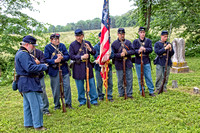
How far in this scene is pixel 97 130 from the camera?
4852 millimetres

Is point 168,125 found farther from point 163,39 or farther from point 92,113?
point 163,39

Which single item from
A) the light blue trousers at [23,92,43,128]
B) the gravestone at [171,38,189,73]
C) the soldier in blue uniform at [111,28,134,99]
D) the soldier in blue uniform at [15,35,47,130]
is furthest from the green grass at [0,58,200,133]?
the gravestone at [171,38,189,73]

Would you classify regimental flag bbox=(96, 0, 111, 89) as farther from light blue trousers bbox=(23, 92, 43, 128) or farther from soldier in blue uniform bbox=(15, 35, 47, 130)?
light blue trousers bbox=(23, 92, 43, 128)

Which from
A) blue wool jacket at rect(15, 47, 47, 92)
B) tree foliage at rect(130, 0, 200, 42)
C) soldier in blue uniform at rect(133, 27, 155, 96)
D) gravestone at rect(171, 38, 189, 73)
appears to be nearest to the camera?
blue wool jacket at rect(15, 47, 47, 92)

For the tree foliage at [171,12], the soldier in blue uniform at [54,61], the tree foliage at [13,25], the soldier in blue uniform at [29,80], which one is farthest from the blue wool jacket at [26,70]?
the tree foliage at [171,12]

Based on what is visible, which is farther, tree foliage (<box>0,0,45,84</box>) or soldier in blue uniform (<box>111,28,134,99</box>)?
tree foliage (<box>0,0,45,84</box>)

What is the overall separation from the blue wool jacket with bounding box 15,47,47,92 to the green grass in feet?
3.71

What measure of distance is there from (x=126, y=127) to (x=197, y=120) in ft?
5.85

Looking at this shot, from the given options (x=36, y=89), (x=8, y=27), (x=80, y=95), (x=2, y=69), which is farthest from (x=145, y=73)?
(x=2, y=69)

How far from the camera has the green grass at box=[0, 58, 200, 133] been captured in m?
4.85

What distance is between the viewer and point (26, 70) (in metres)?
4.70

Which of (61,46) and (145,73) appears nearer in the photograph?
(61,46)

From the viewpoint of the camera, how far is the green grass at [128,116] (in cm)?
485

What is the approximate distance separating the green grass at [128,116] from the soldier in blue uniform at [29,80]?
43 centimetres
